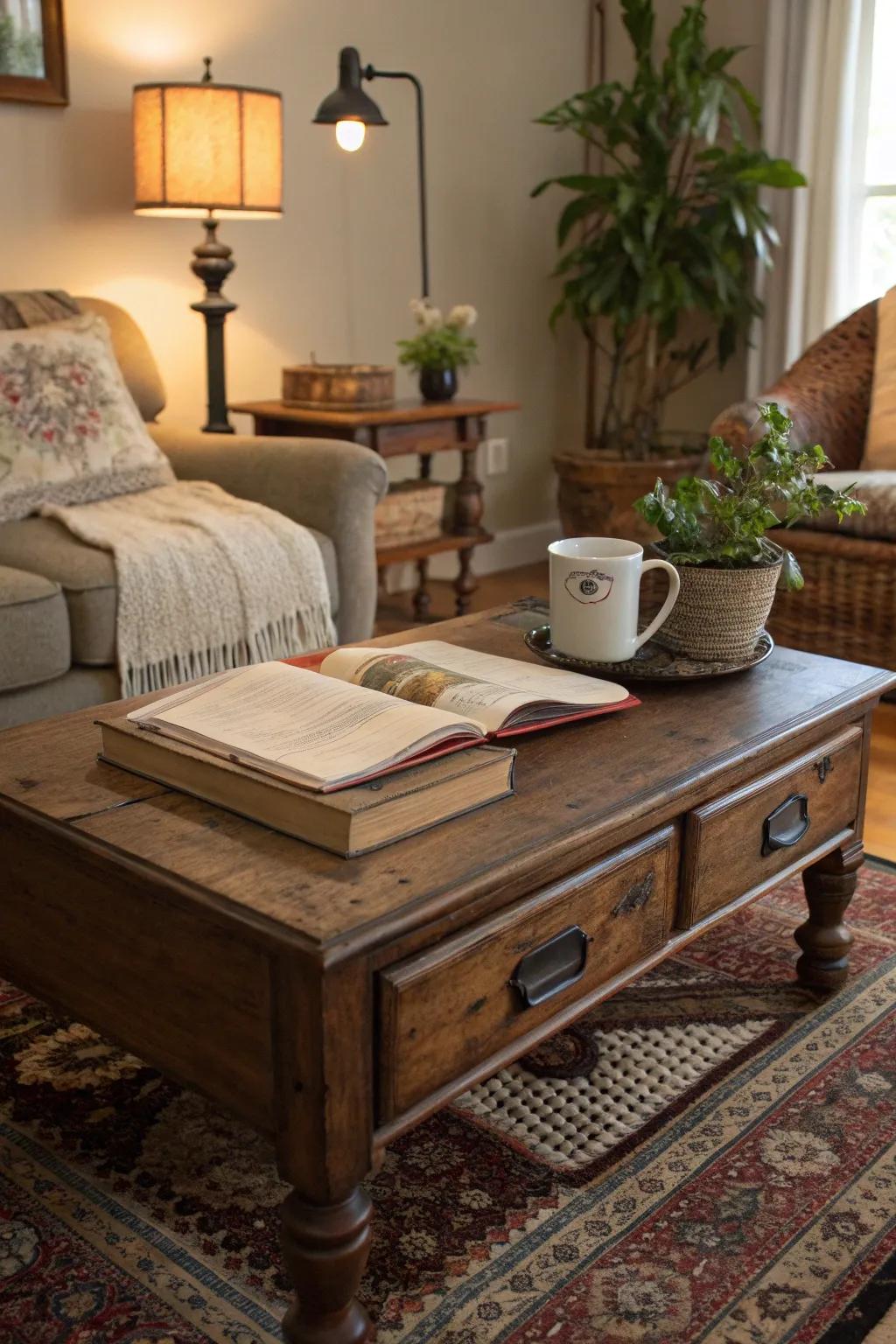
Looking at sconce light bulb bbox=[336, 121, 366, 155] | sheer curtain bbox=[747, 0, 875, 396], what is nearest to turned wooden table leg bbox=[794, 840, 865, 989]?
sconce light bulb bbox=[336, 121, 366, 155]

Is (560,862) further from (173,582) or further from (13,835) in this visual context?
(173,582)

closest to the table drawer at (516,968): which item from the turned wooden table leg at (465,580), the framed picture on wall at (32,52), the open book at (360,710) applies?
the open book at (360,710)

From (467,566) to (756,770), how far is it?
6.55ft

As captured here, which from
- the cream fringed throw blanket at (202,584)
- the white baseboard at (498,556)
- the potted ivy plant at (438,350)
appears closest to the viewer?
the cream fringed throw blanket at (202,584)

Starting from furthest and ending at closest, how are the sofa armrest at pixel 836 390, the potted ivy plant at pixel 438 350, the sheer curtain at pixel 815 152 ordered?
the sheer curtain at pixel 815 152 → the potted ivy plant at pixel 438 350 → the sofa armrest at pixel 836 390

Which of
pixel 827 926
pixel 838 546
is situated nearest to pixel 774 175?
pixel 838 546

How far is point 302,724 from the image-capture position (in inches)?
43.1

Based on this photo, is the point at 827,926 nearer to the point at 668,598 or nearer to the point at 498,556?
the point at 668,598

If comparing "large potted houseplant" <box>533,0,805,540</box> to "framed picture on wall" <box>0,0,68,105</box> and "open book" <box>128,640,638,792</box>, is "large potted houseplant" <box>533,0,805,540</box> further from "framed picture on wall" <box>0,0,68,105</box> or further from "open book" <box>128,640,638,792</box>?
"open book" <box>128,640,638,792</box>

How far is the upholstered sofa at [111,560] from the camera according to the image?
1936 mm

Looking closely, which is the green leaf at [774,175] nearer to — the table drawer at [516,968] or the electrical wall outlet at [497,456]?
the electrical wall outlet at [497,456]

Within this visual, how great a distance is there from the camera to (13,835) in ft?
3.62

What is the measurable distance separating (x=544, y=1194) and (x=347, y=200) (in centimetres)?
269

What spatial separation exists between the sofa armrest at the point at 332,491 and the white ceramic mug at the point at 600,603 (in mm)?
1016
